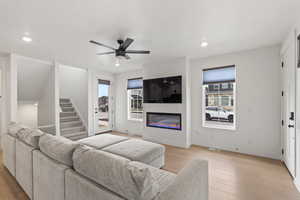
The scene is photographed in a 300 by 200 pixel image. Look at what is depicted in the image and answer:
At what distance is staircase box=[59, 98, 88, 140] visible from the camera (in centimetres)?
498

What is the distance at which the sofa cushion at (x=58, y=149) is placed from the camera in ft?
4.48

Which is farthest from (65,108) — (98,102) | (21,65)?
(21,65)

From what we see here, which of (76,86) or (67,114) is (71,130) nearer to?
(67,114)

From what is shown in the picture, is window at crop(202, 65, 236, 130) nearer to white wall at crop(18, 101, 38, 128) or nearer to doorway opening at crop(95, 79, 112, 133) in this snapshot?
doorway opening at crop(95, 79, 112, 133)

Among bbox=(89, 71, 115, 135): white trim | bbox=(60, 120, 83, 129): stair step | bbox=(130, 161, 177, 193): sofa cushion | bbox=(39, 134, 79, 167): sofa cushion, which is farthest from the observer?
bbox=(89, 71, 115, 135): white trim

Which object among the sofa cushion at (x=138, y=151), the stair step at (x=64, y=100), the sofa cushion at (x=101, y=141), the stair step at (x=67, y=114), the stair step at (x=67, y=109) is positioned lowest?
the sofa cushion at (x=138, y=151)

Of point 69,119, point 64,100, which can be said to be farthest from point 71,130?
point 64,100

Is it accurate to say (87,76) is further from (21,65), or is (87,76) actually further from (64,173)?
(64,173)

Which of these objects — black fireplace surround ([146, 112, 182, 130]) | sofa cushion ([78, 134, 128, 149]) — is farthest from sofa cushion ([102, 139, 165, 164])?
black fireplace surround ([146, 112, 182, 130])

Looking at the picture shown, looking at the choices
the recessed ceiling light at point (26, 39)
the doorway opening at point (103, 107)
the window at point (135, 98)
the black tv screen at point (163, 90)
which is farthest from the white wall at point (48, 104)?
the black tv screen at point (163, 90)

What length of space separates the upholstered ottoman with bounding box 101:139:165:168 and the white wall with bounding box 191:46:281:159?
2.08 metres

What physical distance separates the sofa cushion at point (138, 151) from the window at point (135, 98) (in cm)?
280

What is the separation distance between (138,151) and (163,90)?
2.35 m

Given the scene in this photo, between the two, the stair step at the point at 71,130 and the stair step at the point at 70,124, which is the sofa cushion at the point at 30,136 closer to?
the stair step at the point at 71,130
